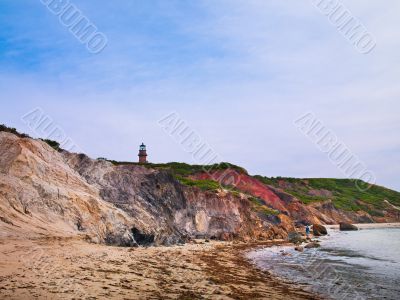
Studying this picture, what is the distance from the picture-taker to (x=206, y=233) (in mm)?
42312

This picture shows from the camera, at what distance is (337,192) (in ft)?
433

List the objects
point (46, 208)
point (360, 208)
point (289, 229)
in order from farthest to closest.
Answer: point (360, 208) < point (289, 229) < point (46, 208)

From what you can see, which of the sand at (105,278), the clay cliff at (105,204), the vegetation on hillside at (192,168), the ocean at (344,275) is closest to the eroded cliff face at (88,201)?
the clay cliff at (105,204)

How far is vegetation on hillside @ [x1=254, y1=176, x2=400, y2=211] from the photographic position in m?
114

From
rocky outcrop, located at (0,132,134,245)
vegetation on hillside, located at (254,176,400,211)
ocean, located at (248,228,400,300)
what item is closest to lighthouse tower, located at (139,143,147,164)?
vegetation on hillside, located at (254,176,400,211)

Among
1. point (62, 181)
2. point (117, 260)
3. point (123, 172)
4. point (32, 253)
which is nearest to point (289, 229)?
point (123, 172)

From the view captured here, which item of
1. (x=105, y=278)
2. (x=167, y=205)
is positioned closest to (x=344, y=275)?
(x=105, y=278)

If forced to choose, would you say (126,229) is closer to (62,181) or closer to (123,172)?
(62,181)

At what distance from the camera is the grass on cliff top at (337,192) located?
375 ft

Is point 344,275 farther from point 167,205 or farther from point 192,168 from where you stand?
point 192,168

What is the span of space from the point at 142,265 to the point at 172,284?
3874 millimetres

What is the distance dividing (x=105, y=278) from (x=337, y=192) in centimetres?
13243

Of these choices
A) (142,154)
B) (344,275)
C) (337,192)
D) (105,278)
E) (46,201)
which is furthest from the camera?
(337,192)

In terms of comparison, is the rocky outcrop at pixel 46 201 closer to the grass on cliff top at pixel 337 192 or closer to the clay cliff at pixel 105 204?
the clay cliff at pixel 105 204
